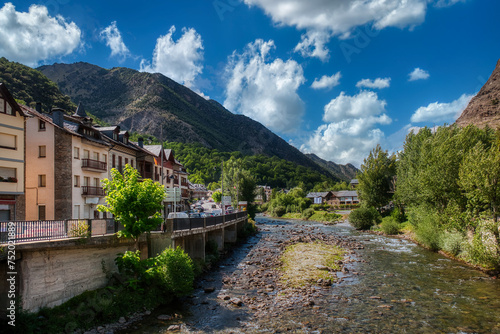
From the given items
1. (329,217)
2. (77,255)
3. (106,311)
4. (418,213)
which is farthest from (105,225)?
(329,217)

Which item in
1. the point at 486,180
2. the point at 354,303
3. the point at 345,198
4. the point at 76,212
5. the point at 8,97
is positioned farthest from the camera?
the point at 345,198

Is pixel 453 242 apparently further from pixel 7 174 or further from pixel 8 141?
pixel 8 141

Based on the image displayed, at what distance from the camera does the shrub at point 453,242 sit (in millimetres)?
31119

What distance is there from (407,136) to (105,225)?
178ft

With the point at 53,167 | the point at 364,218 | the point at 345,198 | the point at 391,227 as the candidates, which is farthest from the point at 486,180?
the point at 345,198

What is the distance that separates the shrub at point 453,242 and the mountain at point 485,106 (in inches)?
4860

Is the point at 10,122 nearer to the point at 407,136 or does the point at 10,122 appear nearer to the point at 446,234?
the point at 446,234

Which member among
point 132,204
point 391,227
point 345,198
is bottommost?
point 391,227

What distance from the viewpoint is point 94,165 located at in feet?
115

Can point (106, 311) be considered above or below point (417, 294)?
above

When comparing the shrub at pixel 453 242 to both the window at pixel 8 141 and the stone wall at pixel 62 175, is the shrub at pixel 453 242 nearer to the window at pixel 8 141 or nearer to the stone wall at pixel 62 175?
the stone wall at pixel 62 175

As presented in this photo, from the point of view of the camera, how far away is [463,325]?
52.6 feet

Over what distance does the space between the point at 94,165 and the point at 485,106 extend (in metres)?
169

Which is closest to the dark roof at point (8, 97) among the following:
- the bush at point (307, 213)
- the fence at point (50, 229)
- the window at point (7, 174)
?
the window at point (7, 174)
